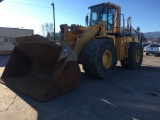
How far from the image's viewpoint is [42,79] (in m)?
6.75

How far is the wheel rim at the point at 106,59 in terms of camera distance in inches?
298

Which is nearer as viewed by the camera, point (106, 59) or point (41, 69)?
point (41, 69)

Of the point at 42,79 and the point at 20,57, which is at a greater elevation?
the point at 20,57

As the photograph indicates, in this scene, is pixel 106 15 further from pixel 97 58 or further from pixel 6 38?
pixel 6 38

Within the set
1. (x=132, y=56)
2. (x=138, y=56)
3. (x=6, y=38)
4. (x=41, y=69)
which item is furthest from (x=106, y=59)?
(x=6, y=38)

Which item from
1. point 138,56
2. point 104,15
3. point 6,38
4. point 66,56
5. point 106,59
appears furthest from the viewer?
point 6,38

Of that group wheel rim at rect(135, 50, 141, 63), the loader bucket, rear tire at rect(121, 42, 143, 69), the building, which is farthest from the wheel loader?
the building

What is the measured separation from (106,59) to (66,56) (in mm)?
2648

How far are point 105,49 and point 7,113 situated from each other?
4.20m

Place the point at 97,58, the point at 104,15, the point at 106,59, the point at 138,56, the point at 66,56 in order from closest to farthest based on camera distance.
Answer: the point at 66,56
the point at 97,58
the point at 106,59
the point at 104,15
the point at 138,56

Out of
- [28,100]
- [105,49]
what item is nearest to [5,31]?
[105,49]

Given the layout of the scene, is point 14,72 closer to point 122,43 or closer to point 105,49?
point 105,49

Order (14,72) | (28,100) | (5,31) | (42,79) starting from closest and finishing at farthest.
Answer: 1. (28,100)
2. (42,79)
3. (14,72)
4. (5,31)

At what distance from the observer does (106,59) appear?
783 centimetres
